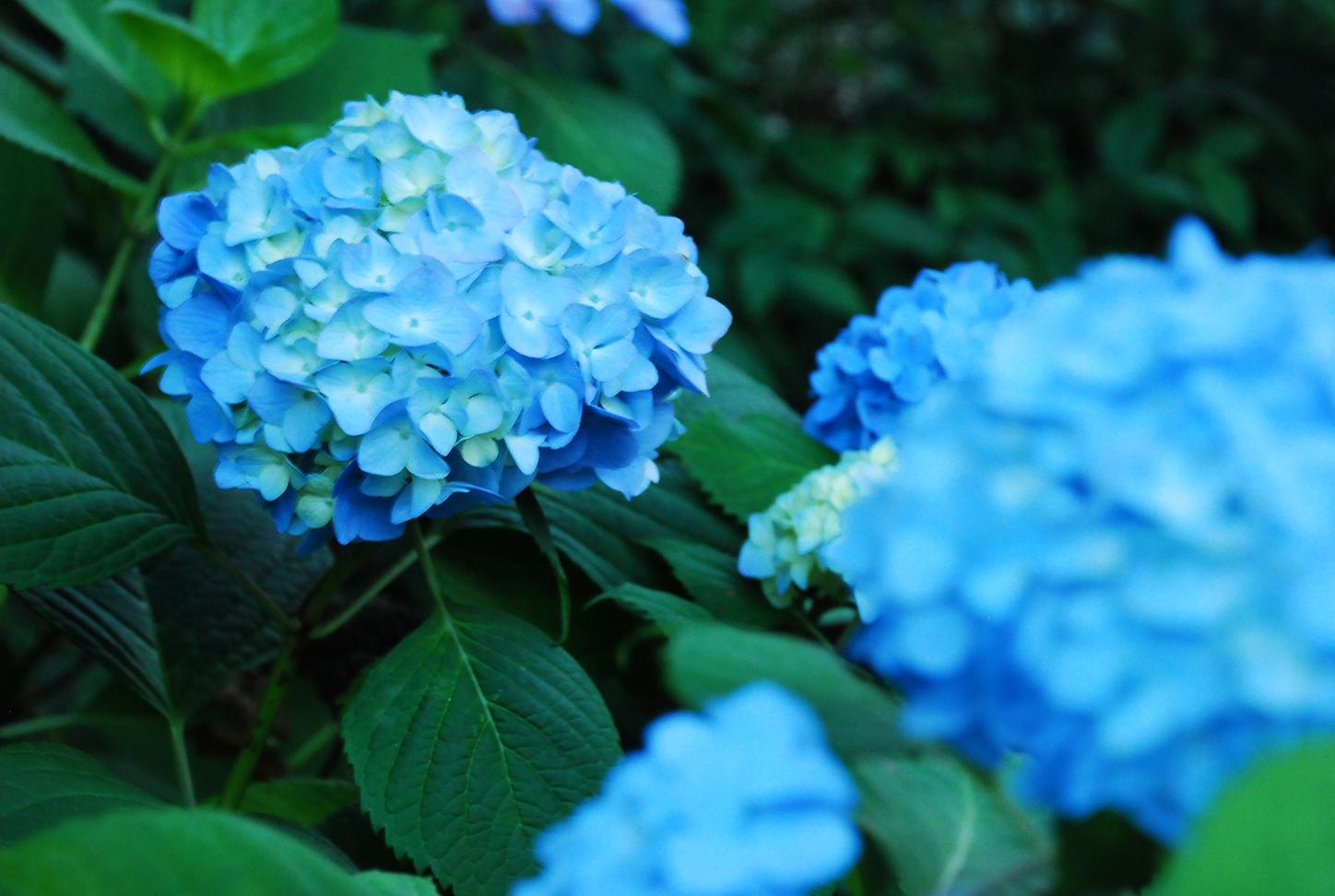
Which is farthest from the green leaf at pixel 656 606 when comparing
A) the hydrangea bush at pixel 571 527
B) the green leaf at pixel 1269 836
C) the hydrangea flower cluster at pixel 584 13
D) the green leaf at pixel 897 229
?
the green leaf at pixel 897 229

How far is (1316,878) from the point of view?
342 millimetres

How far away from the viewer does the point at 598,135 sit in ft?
5.48

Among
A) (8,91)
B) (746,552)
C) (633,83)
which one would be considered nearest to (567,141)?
(633,83)

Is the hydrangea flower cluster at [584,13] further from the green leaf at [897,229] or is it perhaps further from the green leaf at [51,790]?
the green leaf at [51,790]

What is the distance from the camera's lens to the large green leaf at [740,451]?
96 cm

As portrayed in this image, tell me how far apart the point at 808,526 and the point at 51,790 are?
43 cm

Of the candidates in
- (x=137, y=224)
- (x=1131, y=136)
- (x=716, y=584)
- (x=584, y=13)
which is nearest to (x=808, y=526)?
(x=716, y=584)

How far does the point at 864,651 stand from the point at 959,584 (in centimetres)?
9

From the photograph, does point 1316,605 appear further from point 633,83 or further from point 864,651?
point 633,83

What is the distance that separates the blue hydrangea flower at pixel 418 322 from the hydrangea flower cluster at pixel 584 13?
32.0 inches

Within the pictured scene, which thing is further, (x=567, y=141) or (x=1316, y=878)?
(x=567, y=141)

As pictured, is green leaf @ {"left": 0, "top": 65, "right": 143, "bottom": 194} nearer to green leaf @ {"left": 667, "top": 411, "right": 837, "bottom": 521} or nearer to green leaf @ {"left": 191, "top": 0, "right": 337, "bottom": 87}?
green leaf @ {"left": 191, "top": 0, "right": 337, "bottom": 87}

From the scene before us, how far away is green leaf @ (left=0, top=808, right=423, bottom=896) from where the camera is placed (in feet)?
1.31

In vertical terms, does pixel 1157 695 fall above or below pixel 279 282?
above
